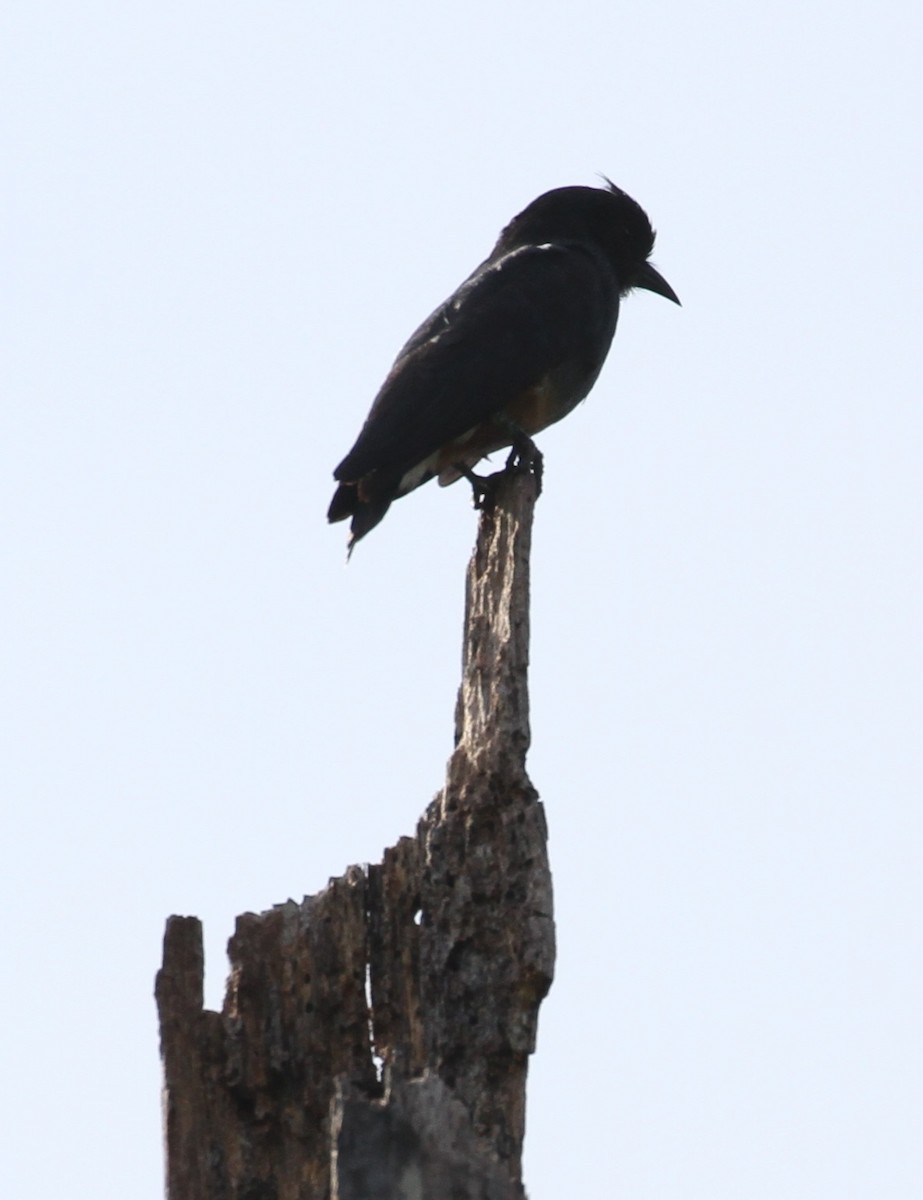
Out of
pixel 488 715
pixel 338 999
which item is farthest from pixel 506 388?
pixel 338 999

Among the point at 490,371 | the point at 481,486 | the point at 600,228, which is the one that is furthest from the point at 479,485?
the point at 600,228

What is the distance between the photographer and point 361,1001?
518 centimetres

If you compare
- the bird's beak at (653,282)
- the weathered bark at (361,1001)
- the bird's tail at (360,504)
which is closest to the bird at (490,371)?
the bird's tail at (360,504)

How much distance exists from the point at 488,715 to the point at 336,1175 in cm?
209

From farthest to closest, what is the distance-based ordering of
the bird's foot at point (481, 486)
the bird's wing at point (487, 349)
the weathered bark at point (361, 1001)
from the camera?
the bird's wing at point (487, 349) < the bird's foot at point (481, 486) < the weathered bark at point (361, 1001)

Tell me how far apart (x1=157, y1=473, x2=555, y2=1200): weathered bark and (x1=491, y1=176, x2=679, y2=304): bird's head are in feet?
16.7

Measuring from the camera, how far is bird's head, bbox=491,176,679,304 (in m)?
9.91

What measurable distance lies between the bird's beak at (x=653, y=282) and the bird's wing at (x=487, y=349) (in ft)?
2.41

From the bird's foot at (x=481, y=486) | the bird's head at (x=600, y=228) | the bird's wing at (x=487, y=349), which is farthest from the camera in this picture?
the bird's head at (x=600, y=228)

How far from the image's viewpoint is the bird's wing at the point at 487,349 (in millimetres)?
8047

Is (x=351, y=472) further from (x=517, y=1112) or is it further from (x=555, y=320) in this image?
(x=517, y=1112)

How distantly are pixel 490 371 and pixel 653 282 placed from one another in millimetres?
2170

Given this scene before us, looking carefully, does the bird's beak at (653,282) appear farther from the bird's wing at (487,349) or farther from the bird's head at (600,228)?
the bird's wing at (487,349)

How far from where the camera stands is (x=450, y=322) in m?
8.80
